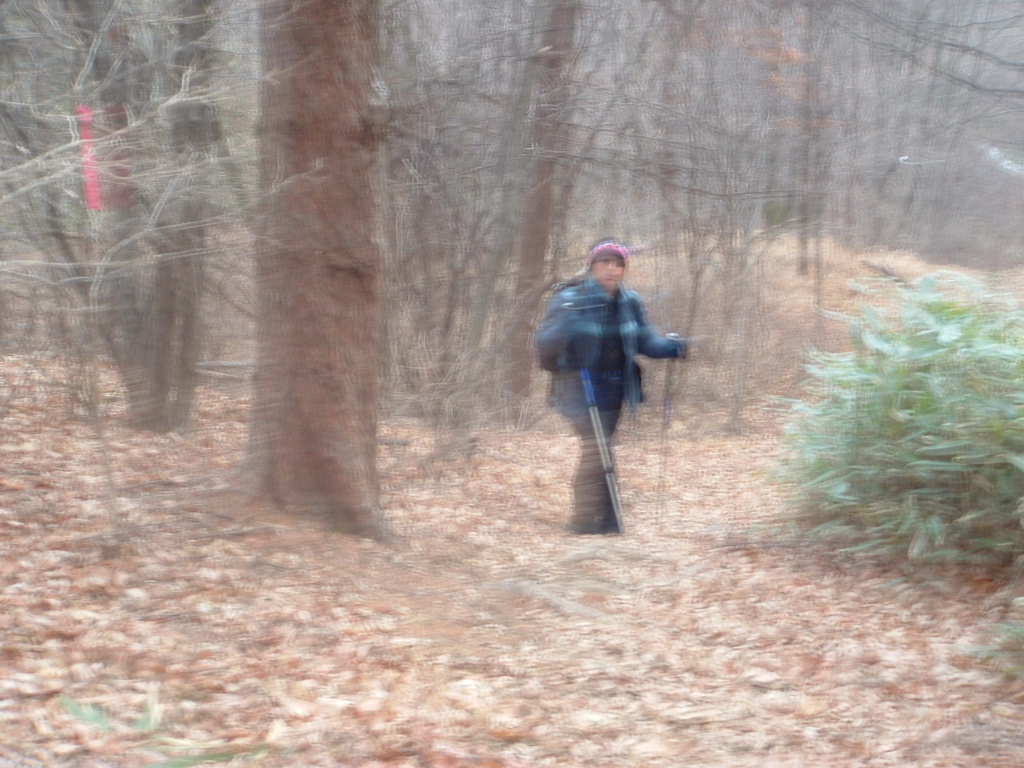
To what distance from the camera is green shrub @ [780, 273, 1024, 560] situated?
4922 millimetres

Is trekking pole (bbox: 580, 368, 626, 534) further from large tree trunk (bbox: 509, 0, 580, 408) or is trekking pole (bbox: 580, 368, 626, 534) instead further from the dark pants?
large tree trunk (bbox: 509, 0, 580, 408)

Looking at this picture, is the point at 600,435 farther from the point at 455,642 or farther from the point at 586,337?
the point at 455,642

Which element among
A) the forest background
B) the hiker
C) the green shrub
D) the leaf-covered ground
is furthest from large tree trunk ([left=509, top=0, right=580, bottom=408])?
the leaf-covered ground

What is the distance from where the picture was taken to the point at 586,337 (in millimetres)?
6730

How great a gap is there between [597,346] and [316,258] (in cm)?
205

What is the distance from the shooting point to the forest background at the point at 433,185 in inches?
228

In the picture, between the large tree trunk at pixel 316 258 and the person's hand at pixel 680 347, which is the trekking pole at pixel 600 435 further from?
the large tree trunk at pixel 316 258

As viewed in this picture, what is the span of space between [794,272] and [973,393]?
15917 mm

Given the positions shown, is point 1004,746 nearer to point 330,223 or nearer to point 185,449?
point 330,223

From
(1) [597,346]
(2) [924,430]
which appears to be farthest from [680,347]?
(2) [924,430]

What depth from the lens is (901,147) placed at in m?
19.4

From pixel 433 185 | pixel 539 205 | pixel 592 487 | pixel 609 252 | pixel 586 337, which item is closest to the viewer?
pixel 609 252

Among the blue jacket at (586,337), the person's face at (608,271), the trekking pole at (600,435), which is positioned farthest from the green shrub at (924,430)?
the person's face at (608,271)

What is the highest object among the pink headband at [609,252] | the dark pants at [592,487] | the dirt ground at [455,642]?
the pink headband at [609,252]
